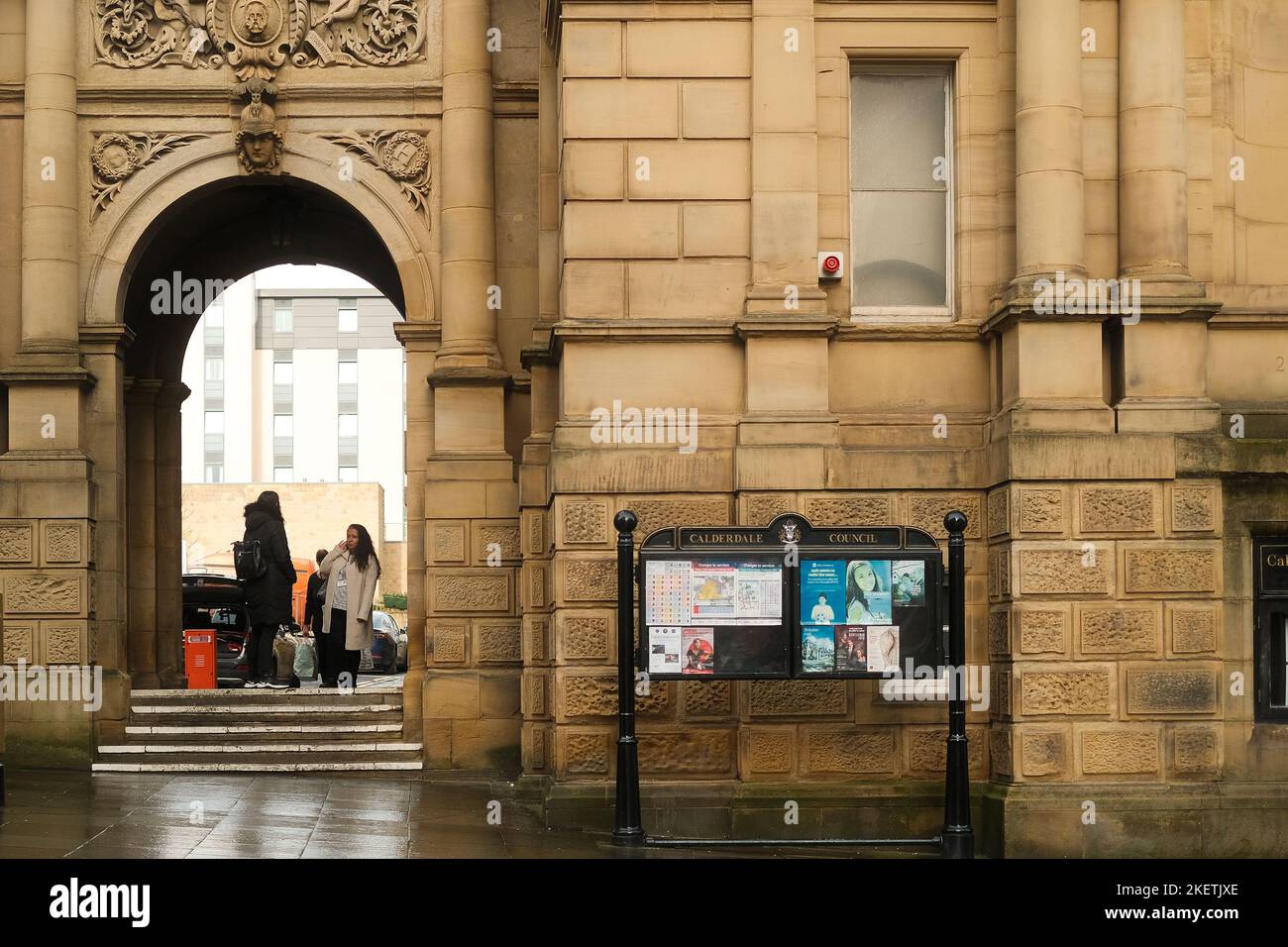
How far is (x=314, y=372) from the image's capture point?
107312 mm

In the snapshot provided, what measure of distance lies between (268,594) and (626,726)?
947 centimetres

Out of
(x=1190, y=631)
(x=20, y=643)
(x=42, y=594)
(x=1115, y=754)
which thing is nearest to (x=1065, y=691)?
(x=1115, y=754)

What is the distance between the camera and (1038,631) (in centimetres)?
1389

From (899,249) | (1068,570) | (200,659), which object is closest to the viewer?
(1068,570)

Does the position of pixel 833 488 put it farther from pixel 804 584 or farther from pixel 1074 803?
pixel 1074 803

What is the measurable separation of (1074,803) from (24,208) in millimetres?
11921

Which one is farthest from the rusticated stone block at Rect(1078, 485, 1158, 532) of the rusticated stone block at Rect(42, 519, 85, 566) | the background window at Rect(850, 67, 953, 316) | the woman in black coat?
the woman in black coat

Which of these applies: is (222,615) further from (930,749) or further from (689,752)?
(930,749)

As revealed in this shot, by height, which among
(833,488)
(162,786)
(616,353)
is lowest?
(162,786)

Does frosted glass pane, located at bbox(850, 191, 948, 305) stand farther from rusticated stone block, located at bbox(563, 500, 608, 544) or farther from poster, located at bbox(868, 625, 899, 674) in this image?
poster, located at bbox(868, 625, 899, 674)

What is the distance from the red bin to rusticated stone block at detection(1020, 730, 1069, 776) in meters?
12.3

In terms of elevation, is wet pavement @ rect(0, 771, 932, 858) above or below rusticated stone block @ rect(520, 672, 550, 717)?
below

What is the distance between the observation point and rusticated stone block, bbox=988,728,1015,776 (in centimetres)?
1390

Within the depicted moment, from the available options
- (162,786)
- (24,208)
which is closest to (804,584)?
(162,786)
